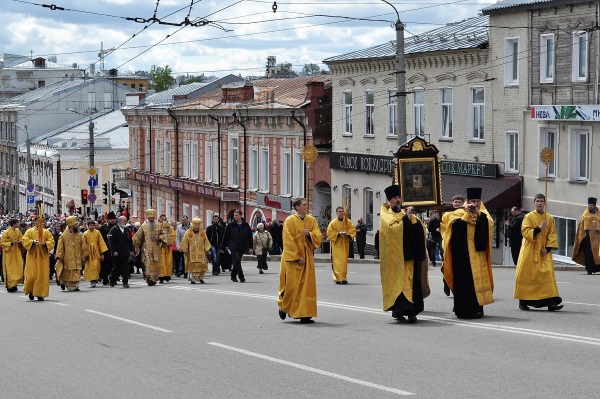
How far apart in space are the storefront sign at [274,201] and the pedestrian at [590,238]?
78.9 feet

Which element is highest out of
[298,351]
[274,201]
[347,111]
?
[347,111]

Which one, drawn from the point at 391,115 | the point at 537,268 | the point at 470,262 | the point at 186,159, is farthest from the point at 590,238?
the point at 186,159

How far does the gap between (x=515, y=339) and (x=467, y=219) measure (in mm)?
2565

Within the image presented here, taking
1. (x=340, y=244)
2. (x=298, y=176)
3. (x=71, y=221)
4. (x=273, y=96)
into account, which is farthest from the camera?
(x=273, y=96)

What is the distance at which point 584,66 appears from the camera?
→ 34.9 metres

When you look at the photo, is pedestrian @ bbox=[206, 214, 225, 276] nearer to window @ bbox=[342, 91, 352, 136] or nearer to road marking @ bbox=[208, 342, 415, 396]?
window @ bbox=[342, 91, 352, 136]

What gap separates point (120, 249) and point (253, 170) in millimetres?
27568

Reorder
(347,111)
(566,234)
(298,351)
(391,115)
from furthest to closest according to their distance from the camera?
(347,111) → (391,115) → (566,234) → (298,351)

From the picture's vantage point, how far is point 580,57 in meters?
35.1

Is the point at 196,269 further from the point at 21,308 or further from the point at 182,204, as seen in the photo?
the point at 182,204

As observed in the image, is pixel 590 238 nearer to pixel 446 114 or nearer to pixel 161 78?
pixel 446 114

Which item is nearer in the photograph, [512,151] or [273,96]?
[512,151]

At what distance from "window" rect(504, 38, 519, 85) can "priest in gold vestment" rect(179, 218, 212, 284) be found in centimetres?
1411

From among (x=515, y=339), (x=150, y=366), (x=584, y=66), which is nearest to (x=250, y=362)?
(x=150, y=366)
